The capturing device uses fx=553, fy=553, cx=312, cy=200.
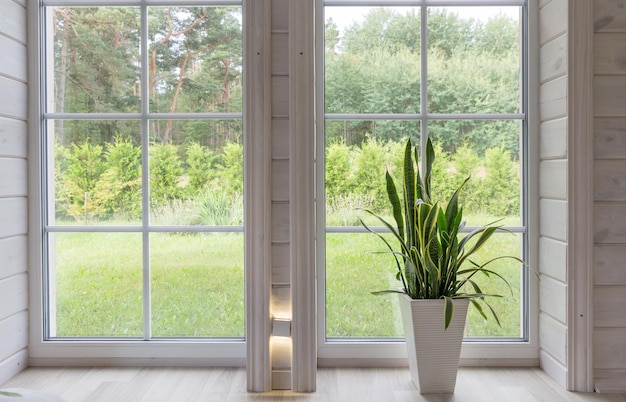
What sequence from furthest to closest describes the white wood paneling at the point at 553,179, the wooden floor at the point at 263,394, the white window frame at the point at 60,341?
the white window frame at the point at 60,341 → the white wood paneling at the point at 553,179 → the wooden floor at the point at 263,394

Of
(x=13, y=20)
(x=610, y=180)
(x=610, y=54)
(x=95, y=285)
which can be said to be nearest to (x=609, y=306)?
(x=610, y=180)

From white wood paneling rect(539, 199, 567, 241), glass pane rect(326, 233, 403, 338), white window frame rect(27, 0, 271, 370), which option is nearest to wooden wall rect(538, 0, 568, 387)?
white wood paneling rect(539, 199, 567, 241)

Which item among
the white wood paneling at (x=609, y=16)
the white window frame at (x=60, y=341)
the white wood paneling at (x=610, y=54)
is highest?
the white wood paneling at (x=609, y=16)

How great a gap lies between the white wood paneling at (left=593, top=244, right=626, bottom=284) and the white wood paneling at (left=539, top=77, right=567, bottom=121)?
596 mm

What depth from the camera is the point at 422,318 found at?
2.24 m

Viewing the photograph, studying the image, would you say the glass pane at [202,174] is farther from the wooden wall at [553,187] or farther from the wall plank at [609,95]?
the wall plank at [609,95]

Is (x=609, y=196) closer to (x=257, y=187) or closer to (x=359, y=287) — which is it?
(x=359, y=287)

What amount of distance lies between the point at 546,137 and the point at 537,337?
94 centimetres

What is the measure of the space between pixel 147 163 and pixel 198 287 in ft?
2.11

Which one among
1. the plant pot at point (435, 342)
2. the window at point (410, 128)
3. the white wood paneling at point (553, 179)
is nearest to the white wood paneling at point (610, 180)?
the white wood paneling at point (553, 179)

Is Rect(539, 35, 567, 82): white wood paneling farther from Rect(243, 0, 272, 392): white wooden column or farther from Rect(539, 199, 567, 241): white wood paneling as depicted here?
Rect(243, 0, 272, 392): white wooden column

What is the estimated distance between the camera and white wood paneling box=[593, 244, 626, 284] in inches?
90.9

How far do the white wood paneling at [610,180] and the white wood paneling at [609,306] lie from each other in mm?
382

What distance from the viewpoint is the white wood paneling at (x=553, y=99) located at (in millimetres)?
2332
